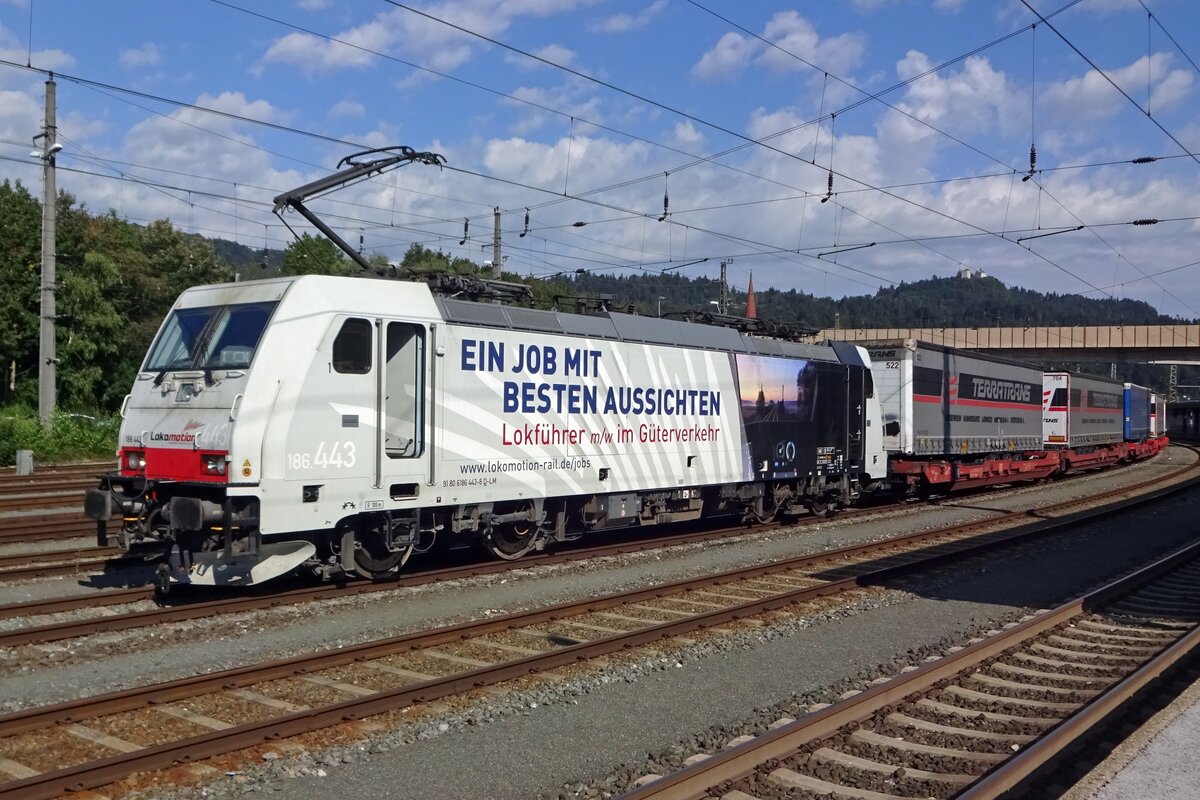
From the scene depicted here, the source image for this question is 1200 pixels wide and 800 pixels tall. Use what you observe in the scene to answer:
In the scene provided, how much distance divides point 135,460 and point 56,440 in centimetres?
1911

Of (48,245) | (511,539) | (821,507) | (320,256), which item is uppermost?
(320,256)

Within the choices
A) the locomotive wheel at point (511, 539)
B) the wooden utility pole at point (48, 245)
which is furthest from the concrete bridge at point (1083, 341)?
the locomotive wheel at point (511, 539)

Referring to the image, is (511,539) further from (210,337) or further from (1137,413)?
(1137,413)

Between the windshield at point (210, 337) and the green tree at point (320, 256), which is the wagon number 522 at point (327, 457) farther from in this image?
the green tree at point (320, 256)

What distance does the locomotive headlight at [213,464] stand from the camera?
10180 millimetres

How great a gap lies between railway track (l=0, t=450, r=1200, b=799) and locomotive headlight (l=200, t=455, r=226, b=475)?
260cm

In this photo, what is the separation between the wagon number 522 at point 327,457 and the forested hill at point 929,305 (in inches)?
3365

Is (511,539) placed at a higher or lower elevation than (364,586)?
higher

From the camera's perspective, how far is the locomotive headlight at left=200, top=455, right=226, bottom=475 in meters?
10.2

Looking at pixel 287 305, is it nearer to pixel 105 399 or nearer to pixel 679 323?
pixel 679 323

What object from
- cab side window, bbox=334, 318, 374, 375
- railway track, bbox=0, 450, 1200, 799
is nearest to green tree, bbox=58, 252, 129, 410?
cab side window, bbox=334, 318, 374, 375

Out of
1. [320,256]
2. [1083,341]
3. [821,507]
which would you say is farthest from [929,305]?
[821,507]

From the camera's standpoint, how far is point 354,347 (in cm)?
1121

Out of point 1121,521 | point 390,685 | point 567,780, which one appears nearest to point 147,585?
point 390,685
